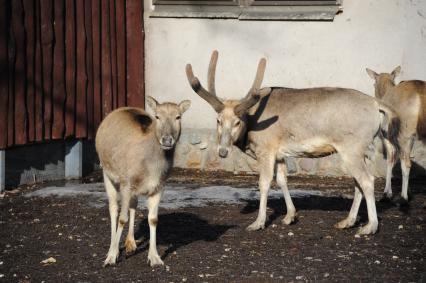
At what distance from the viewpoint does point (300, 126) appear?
936 centimetres

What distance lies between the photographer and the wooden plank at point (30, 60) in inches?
450

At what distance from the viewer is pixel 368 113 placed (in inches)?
357

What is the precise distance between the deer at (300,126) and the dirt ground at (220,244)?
47 cm

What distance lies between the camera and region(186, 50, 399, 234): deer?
9047mm

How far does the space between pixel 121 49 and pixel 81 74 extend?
1.20 metres

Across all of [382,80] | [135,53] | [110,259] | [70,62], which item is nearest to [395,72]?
[382,80]

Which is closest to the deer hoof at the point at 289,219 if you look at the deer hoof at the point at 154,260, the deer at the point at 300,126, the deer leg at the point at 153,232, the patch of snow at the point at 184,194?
the deer at the point at 300,126

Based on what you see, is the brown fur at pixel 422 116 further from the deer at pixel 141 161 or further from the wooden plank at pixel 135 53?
the wooden plank at pixel 135 53

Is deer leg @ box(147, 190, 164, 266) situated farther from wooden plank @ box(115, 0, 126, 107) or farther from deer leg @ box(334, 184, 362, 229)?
wooden plank @ box(115, 0, 126, 107)

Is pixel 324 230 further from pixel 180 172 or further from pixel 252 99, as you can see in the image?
pixel 180 172

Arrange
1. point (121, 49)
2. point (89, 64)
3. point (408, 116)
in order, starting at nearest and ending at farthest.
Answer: point (408, 116)
point (89, 64)
point (121, 49)

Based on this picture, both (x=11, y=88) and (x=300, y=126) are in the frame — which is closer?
(x=300, y=126)

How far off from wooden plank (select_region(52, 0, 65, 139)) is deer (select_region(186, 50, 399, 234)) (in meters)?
3.39

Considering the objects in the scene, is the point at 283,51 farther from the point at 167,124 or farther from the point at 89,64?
the point at 167,124
